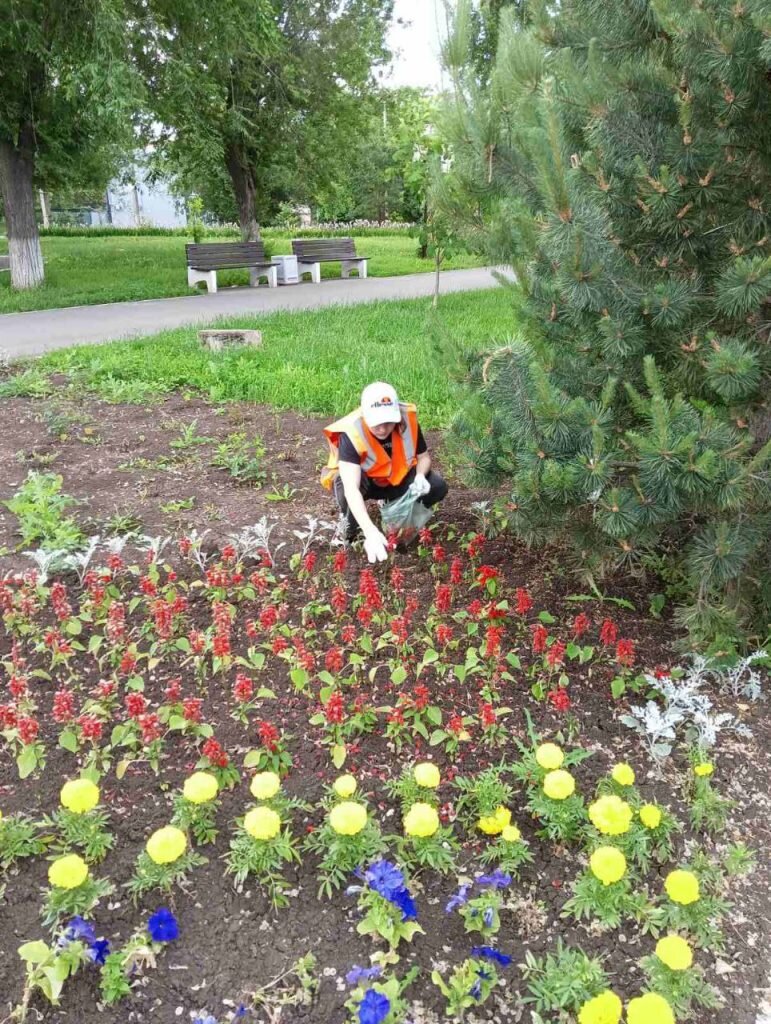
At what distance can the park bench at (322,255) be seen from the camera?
52.9 ft

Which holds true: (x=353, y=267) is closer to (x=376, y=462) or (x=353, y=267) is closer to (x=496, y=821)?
(x=376, y=462)

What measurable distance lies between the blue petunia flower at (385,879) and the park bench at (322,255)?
14808 mm

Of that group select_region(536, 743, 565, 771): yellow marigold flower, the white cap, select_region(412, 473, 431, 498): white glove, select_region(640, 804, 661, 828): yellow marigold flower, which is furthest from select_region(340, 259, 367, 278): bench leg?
select_region(640, 804, 661, 828): yellow marigold flower

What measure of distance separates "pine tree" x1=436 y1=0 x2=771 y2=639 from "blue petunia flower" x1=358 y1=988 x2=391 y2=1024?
4.63ft

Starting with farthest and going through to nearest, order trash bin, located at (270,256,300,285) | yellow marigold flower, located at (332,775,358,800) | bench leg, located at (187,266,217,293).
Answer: trash bin, located at (270,256,300,285) → bench leg, located at (187,266,217,293) → yellow marigold flower, located at (332,775,358,800)

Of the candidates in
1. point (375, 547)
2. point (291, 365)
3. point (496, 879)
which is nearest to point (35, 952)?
point (496, 879)

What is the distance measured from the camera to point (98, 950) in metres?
1.84

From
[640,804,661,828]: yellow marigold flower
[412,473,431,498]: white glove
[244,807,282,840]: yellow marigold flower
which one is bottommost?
[640,804,661,828]: yellow marigold flower

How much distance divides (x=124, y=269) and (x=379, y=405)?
14.8 metres

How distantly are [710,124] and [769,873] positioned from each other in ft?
6.90

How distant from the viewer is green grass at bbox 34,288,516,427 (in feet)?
20.1

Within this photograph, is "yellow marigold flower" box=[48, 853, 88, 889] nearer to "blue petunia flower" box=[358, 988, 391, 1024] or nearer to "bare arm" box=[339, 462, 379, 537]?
"blue petunia flower" box=[358, 988, 391, 1024]

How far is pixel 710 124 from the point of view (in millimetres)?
2338

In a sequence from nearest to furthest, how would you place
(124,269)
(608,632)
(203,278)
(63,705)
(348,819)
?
(348,819)
(63,705)
(608,632)
(203,278)
(124,269)
